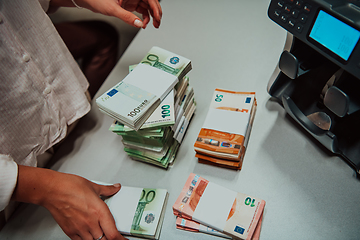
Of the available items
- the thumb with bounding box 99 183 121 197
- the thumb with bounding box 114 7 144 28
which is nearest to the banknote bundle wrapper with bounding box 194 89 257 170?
the thumb with bounding box 99 183 121 197

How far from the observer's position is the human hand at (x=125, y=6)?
2.83ft

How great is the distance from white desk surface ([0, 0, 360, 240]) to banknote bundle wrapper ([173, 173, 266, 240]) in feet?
0.11

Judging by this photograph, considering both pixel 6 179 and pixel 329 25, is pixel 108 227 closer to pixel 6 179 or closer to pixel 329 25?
pixel 6 179

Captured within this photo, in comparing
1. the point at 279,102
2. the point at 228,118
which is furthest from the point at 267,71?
the point at 228,118

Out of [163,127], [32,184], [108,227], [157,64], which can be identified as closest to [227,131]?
[163,127]

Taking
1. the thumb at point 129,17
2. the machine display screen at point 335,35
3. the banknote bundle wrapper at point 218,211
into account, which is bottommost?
the banknote bundle wrapper at point 218,211

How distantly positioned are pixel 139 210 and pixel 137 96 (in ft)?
1.05

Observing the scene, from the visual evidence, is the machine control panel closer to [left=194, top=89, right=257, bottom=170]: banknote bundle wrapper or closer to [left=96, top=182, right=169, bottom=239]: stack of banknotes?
[left=194, top=89, right=257, bottom=170]: banknote bundle wrapper

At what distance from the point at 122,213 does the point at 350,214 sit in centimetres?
59

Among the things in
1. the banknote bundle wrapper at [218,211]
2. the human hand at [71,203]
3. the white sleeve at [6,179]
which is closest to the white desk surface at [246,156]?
the banknote bundle wrapper at [218,211]

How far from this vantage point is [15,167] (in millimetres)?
611

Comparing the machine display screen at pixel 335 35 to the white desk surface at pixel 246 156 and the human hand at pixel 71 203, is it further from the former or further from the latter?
the human hand at pixel 71 203

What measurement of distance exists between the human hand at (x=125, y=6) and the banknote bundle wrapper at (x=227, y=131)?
37cm

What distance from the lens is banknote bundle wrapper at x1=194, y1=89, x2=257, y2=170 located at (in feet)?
2.45
